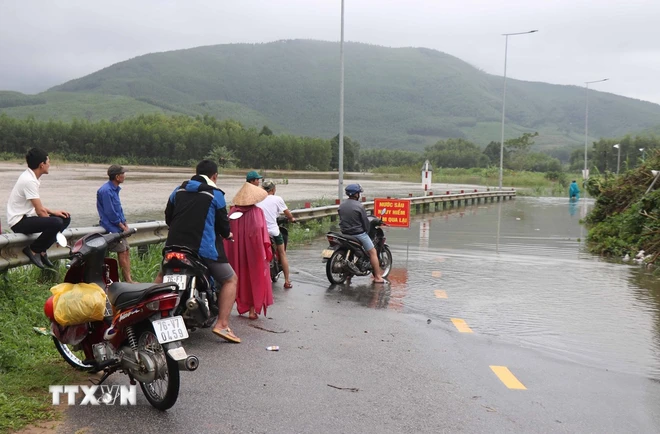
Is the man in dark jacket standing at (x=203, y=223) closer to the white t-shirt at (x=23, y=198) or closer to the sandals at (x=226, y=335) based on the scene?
the sandals at (x=226, y=335)

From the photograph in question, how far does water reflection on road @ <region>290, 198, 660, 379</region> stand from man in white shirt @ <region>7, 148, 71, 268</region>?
3890 millimetres

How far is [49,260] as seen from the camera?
9.07 meters

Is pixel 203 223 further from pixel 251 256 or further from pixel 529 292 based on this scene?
pixel 529 292

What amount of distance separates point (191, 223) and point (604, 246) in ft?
44.2

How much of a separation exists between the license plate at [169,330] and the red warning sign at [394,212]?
1183 centimetres

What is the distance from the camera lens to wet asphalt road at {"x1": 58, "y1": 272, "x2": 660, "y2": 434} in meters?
5.02

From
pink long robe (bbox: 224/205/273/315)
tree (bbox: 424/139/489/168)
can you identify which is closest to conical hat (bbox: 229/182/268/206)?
pink long robe (bbox: 224/205/273/315)

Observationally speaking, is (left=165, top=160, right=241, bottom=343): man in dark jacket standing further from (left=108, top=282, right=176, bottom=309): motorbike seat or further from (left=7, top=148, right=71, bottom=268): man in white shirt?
(left=7, top=148, right=71, bottom=268): man in white shirt

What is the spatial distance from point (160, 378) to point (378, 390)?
5.73 ft

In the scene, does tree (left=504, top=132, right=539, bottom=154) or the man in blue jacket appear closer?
the man in blue jacket

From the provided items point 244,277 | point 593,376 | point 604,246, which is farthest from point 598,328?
→ point 604,246

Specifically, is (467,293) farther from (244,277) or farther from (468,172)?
(468,172)

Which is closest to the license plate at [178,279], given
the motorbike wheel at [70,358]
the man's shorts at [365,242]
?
the motorbike wheel at [70,358]

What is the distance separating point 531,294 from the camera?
36.4 feet
